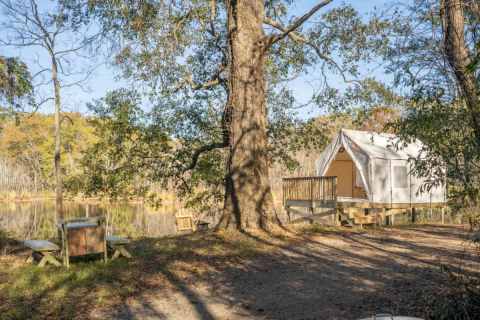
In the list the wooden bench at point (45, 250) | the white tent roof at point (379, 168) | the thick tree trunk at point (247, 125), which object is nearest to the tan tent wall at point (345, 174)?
the white tent roof at point (379, 168)

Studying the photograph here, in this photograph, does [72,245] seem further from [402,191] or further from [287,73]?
[402,191]

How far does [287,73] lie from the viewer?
13.5 meters

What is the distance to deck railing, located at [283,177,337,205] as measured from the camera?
49.0 feet

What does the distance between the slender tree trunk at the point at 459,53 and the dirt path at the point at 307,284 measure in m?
1.78

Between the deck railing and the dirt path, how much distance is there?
6.22 metres

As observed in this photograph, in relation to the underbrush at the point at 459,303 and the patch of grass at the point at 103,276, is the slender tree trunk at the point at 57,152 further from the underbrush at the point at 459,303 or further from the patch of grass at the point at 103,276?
the underbrush at the point at 459,303

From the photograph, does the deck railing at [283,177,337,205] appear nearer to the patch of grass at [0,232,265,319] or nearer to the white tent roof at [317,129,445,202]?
the white tent roof at [317,129,445,202]

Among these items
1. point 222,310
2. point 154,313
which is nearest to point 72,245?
point 154,313

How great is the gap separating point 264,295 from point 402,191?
13.7 m

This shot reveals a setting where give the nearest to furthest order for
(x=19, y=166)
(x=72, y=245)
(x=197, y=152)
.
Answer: (x=72, y=245) < (x=197, y=152) < (x=19, y=166)

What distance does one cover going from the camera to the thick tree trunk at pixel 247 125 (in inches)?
375

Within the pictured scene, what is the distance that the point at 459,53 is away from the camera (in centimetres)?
534

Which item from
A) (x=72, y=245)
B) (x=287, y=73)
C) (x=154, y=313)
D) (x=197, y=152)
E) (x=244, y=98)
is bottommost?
(x=154, y=313)

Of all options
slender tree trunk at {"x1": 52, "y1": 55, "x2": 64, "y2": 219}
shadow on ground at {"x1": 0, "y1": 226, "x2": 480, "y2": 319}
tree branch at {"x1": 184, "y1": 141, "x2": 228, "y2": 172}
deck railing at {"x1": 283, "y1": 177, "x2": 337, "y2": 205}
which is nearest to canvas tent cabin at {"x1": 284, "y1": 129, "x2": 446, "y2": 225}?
deck railing at {"x1": 283, "y1": 177, "x2": 337, "y2": 205}
